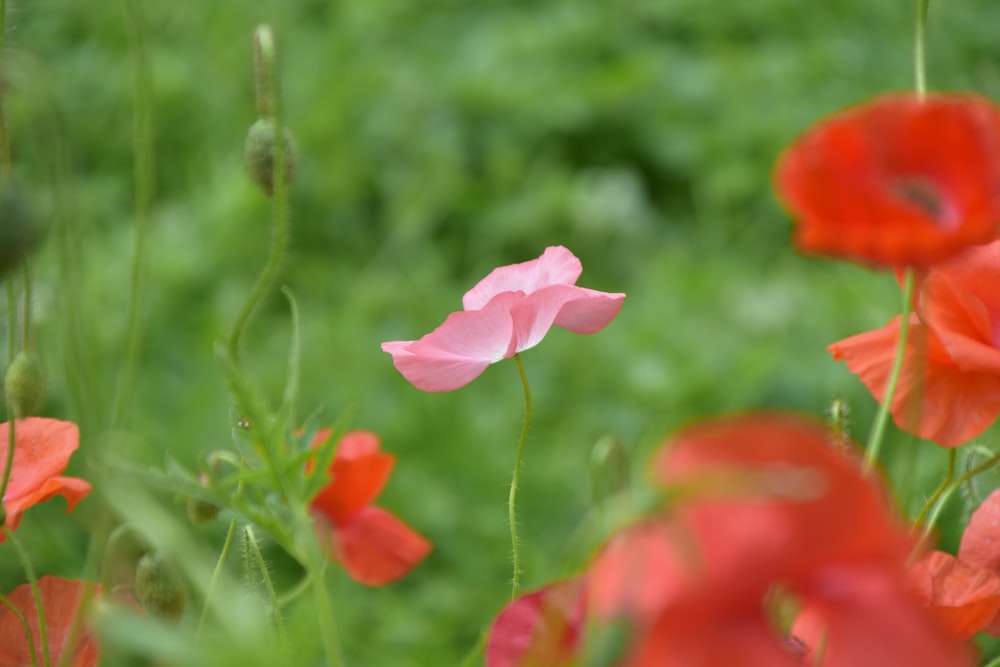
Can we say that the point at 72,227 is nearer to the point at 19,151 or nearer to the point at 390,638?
the point at 390,638

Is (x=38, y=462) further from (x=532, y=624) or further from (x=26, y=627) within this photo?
(x=532, y=624)

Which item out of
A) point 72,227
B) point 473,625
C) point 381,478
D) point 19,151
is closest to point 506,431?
point 473,625

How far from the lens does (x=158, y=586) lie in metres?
0.39

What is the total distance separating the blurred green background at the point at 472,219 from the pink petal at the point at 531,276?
69 centimetres

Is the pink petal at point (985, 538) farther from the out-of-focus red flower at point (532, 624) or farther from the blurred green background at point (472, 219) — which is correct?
the blurred green background at point (472, 219)

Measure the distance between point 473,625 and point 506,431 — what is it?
288 millimetres

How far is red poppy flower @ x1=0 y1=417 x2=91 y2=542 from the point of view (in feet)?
1.45

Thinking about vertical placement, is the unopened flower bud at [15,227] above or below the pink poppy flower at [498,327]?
above

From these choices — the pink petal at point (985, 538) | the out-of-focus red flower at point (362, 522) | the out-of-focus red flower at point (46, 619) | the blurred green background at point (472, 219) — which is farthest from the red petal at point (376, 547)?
the blurred green background at point (472, 219)

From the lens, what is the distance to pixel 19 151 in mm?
1914

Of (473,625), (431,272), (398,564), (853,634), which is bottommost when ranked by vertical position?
(473,625)

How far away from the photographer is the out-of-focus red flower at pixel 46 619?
473mm

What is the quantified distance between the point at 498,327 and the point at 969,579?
7.2 inches

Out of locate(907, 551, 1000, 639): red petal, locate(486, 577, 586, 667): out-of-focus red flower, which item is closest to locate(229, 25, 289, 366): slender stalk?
locate(486, 577, 586, 667): out-of-focus red flower
